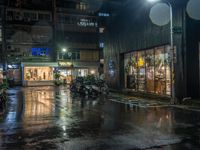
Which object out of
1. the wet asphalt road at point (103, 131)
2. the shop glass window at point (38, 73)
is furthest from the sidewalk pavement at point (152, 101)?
the shop glass window at point (38, 73)

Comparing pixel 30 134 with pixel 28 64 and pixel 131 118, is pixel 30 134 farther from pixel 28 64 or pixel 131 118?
pixel 28 64

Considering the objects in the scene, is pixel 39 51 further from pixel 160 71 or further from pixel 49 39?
pixel 160 71

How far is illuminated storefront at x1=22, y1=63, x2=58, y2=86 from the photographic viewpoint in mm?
55062

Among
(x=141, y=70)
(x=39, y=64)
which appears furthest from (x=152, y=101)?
(x=39, y=64)

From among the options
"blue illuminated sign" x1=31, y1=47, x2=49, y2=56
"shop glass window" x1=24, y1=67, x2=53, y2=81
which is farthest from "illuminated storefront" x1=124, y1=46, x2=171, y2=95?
"blue illuminated sign" x1=31, y1=47, x2=49, y2=56

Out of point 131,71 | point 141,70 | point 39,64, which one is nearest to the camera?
point 141,70

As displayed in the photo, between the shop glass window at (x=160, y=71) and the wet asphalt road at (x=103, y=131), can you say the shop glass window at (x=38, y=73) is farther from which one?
the wet asphalt road at (x=103, y=131)

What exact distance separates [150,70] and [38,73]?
113ft

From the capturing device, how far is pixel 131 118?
1394 centimetres

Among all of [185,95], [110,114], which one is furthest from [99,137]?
[185,95]

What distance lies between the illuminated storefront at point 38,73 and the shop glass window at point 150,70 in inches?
1288

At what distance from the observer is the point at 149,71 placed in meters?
25.9

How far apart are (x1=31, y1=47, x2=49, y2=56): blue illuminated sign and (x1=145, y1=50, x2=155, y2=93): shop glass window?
34795mm

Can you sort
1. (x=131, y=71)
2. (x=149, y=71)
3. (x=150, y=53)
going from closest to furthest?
(x=150, y=53), (x=149, y=71), (x=131, y=71)
